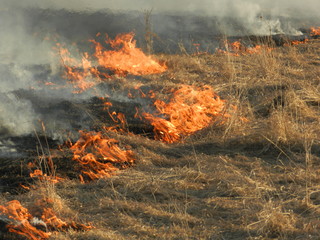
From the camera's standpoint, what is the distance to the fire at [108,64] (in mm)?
7843

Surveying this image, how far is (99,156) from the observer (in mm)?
5328

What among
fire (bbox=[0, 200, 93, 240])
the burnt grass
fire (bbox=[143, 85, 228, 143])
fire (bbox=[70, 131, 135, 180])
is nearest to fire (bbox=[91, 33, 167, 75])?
fire (bbox=[143, 85, 228, 143])

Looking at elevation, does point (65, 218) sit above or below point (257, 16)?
below

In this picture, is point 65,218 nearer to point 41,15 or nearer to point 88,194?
point 88,194

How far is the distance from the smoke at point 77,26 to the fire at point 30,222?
1876mm

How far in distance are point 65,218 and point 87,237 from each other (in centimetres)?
36

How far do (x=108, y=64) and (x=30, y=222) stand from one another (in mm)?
4963

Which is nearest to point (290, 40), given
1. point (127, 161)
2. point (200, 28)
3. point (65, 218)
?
point (200, 28)

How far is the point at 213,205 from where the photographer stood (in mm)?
4305

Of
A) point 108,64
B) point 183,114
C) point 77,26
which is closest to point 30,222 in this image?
point 183,114

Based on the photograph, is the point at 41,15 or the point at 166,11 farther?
the point at 166,11

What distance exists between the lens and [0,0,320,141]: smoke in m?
6.39

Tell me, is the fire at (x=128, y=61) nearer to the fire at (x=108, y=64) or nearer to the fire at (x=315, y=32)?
the fire at (x=108, y=64)

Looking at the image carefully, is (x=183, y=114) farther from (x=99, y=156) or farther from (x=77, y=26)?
(x=77, y=26)
